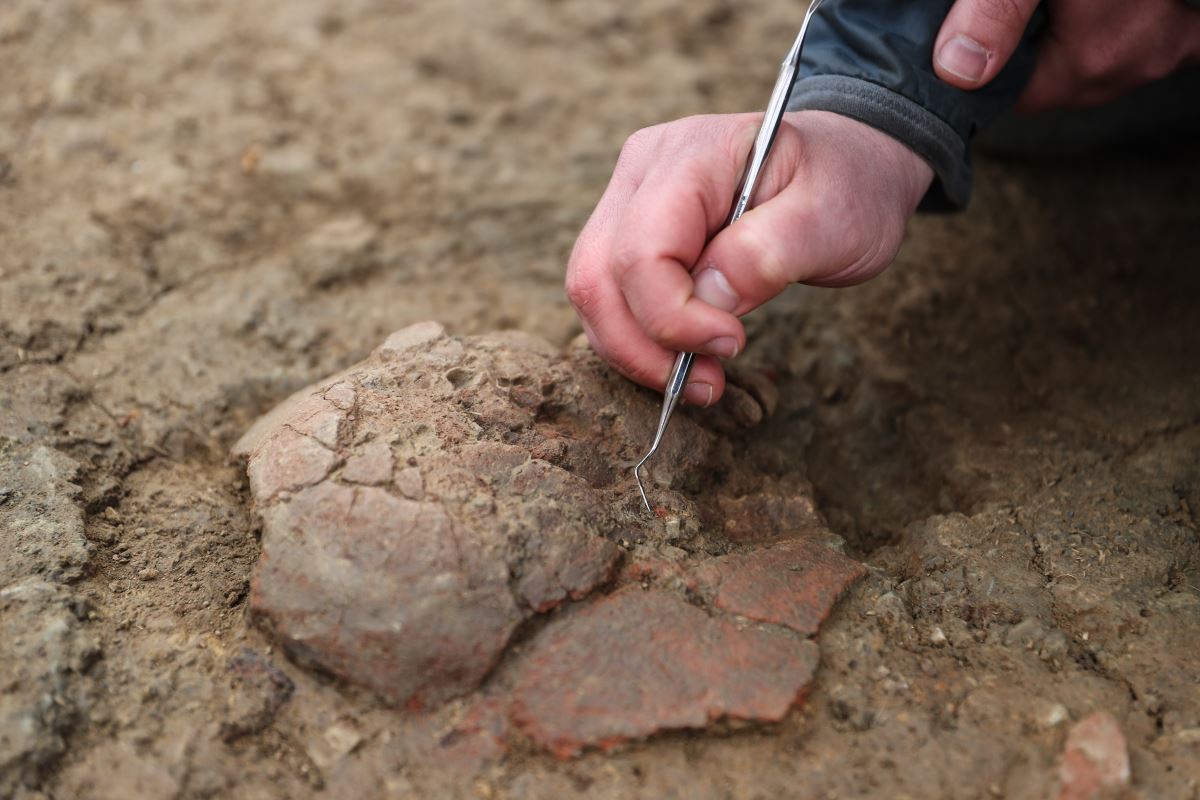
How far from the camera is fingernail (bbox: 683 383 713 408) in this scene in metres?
1.47

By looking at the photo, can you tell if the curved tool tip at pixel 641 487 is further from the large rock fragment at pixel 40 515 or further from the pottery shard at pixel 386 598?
the large rock fragment at pixel 40 515

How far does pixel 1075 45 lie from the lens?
5.54 ft

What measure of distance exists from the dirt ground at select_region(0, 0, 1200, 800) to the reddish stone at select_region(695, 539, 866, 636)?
0.05 meters

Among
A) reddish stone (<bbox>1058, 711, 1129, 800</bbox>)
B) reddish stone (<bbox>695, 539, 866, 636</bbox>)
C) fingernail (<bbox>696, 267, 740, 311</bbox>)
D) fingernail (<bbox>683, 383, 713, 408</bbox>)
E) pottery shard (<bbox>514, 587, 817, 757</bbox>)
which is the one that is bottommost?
reddish stone (<bbox>1058, 711, 1129, 800</bbox>)

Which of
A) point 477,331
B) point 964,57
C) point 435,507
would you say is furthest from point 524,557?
point 964,57

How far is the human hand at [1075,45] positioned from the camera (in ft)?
5.10

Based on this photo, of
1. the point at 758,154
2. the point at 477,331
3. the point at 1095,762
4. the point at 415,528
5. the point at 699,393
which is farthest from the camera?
the point at 477,331

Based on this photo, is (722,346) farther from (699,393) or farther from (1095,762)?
(1095,762)

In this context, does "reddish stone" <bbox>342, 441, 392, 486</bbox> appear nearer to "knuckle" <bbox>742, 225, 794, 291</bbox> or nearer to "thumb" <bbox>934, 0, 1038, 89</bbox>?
"knuckle" <bbox>742, 225, 794, 291</bbox>

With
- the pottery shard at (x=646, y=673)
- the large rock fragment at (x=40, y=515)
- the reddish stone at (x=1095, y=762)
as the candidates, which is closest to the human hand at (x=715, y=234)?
the pottery shard at (x=646, y=673)

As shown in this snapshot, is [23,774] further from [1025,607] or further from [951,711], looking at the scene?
[1025,607]

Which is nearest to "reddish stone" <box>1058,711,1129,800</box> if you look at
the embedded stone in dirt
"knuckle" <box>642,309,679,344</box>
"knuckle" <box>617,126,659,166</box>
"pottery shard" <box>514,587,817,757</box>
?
"pottery shard" <box>514,587,817,757</box>

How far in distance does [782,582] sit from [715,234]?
508 mm

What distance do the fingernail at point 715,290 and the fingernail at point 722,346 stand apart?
0.04 meters
